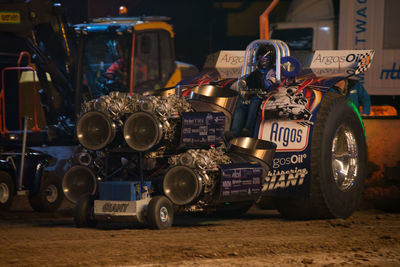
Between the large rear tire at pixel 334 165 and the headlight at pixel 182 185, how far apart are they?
1.71 metres

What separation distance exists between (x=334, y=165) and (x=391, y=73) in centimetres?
730

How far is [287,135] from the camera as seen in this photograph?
9.08 metres

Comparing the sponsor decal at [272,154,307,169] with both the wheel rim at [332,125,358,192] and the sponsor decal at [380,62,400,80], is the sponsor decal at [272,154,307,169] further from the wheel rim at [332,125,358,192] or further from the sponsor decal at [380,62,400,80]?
the sponsor decal at [380,62,400,80]

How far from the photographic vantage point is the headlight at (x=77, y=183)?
28.6 feet

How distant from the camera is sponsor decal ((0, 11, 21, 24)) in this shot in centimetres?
1249

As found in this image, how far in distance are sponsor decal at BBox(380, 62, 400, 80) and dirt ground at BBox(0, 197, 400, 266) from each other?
7075mm

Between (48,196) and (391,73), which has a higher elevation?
(391,73)

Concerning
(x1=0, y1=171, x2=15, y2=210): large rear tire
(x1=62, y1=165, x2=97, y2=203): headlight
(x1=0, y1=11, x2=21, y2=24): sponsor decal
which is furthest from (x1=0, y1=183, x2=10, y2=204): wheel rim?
(x1=0, y1=11, x2=21, y2=24): sponsor decal

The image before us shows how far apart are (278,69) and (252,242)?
2.90 metres

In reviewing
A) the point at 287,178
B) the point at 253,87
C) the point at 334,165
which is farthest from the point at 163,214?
the point at 334,165

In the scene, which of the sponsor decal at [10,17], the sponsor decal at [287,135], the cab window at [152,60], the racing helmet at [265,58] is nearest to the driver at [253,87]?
the racing helmet at [265,58]

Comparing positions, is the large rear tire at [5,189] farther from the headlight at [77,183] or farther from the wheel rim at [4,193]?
the headlight at [77,183]

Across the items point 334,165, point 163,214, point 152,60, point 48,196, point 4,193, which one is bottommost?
point 48,196

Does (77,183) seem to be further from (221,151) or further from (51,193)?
(51,193)
